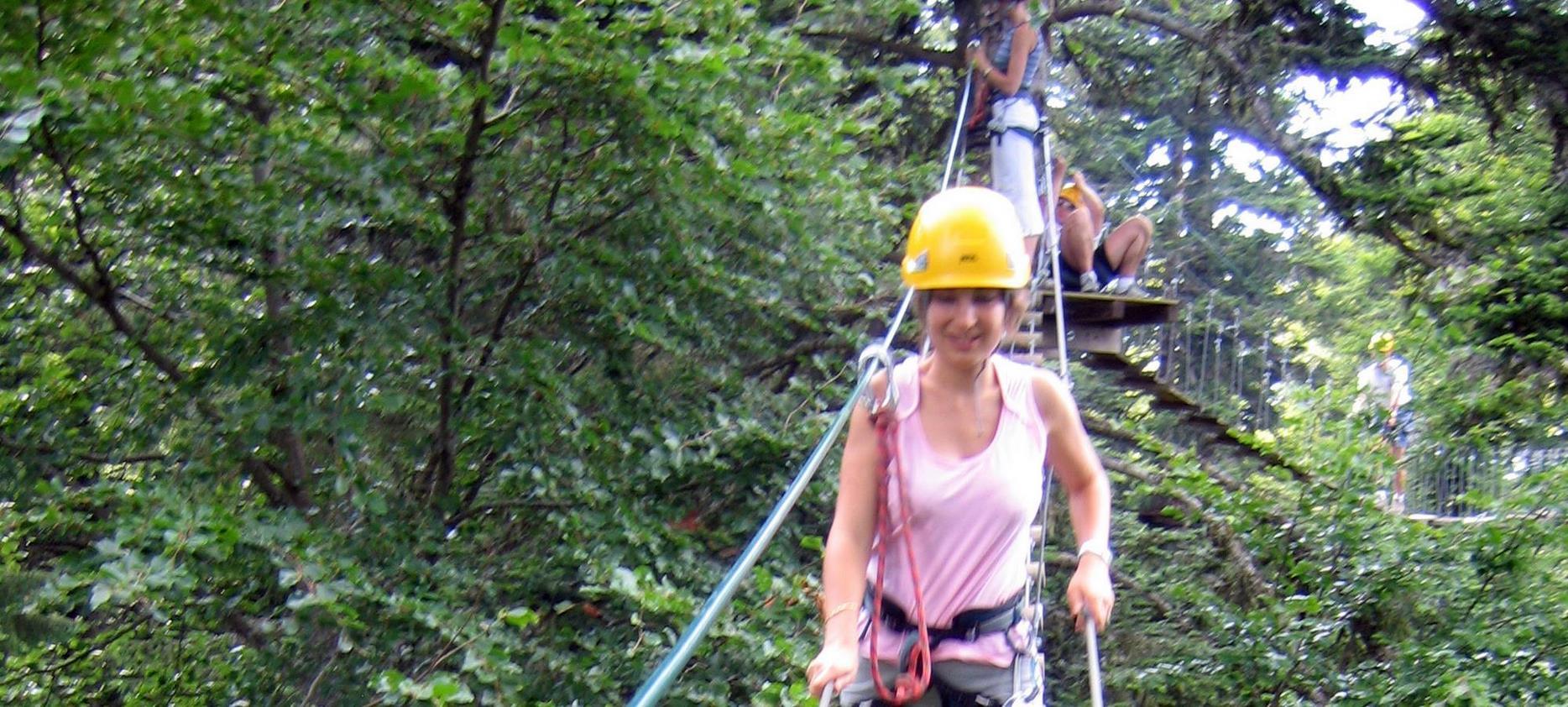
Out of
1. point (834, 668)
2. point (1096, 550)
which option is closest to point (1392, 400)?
point (1096, 550)

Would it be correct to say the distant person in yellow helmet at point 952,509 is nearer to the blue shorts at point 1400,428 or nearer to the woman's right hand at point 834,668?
the woman's right hand at point 834,668

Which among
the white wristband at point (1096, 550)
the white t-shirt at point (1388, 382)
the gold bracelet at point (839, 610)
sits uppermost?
the gold bracelet at point (839, 610)

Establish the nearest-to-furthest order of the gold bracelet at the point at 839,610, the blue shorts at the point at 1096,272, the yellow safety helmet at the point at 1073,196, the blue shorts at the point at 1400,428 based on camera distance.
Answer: the gold bracelet at the point at 839,610, the blue shorts at the point at 1400,428, the yellow safety helmet at the point at 1073,196, the blue shorts at the point at 1096,272

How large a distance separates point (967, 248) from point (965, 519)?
0.41 m

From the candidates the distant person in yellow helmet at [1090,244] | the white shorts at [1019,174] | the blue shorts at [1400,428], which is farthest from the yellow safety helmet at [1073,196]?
the blue shorts at [1400,428]

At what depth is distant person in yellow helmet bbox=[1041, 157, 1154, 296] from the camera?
7.12 meters

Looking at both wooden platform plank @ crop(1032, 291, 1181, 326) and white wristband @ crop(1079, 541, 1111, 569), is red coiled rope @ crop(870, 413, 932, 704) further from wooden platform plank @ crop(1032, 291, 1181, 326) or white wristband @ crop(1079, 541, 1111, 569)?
wooden platform plank @ crop(1032, 291, 1181, 326)

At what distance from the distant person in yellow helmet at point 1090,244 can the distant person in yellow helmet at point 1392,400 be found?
123cm

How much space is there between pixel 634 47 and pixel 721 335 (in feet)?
4.04

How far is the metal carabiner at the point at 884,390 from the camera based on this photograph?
6.87 feet

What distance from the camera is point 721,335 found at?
5.11 metres

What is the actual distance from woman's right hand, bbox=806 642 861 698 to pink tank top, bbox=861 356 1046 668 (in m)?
0.16

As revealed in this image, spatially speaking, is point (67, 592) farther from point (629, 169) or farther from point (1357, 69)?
point (1357, 69)

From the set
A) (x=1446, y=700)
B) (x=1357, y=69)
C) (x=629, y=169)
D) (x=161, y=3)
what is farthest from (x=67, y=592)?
(x=1357, y=69)
